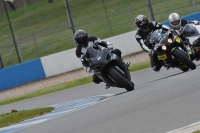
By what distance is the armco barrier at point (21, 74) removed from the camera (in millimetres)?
26984

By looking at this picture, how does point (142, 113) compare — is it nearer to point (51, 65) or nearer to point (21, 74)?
point (51, 65)

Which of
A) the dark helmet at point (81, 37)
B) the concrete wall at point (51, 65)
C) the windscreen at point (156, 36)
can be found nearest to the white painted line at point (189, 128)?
the dark helmet at point (81, 37)

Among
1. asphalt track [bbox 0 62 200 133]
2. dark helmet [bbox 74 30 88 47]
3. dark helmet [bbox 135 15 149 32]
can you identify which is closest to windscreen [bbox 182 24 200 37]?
dark helmet [bbox 135 15 149 32]

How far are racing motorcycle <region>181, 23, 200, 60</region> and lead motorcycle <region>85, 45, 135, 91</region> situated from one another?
105 inches

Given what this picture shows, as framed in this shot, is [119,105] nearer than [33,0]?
Yes

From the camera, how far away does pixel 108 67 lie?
15.2m

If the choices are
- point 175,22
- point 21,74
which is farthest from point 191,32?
point 21,74

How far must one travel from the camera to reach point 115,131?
9609 mm

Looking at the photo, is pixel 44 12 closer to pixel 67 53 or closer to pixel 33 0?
pixel 33 0

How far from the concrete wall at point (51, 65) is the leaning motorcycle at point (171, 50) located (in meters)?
9.95

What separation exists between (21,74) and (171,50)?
12.3 m

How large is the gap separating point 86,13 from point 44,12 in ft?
6.28

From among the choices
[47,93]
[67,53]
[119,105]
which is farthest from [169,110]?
[67,53]

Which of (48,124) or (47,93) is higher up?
(48,124)
